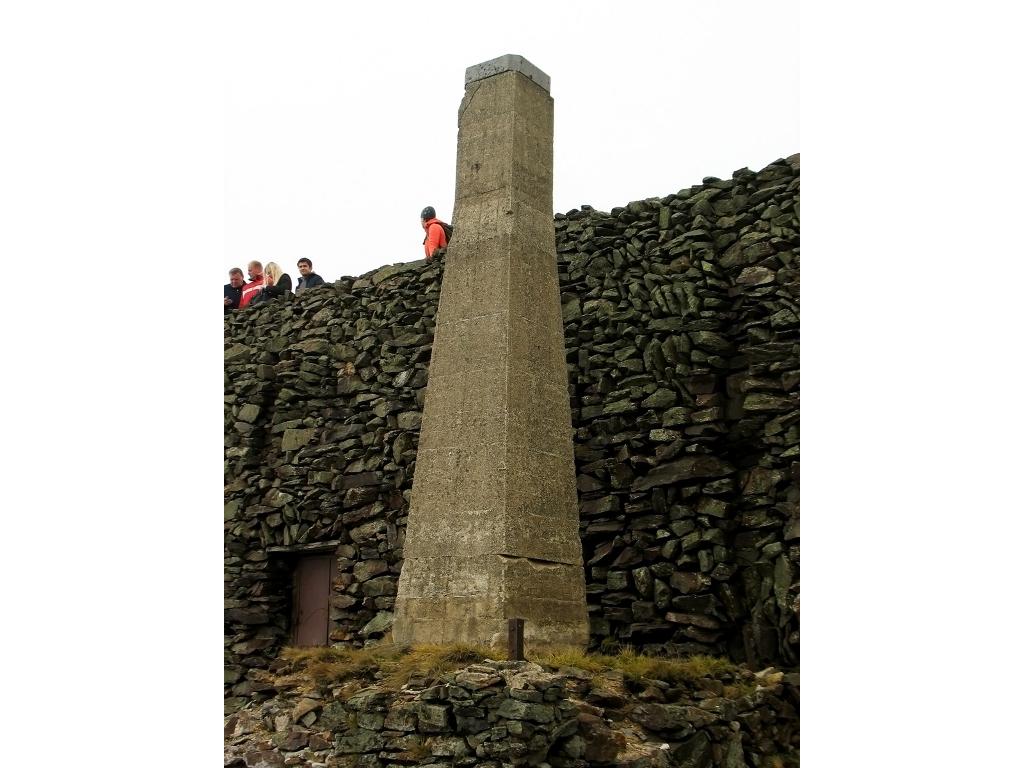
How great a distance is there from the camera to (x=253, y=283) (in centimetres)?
1892

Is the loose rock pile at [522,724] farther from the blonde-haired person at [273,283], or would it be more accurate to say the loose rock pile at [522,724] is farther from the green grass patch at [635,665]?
the blonde-haired person at [273,283]

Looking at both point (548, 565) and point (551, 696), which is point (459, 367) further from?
point (551, 696)

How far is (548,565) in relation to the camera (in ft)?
32.4

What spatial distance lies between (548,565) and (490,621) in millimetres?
724

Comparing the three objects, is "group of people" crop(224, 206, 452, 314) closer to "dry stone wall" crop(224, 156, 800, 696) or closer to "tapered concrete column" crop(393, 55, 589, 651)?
"dry stone wall" crop(224, 156, 800, 696)

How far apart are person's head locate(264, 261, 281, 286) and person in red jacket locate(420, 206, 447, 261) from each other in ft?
11.5

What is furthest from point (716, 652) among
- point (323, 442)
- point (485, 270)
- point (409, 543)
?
point (323, 442)

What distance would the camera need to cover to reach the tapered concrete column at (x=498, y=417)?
9.65 metres

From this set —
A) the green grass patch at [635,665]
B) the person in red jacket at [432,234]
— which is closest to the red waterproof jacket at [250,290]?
the person in red jacket at [432,234]

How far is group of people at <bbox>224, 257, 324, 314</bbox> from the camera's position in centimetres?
1791

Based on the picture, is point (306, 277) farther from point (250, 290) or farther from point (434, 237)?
point (434, 237)

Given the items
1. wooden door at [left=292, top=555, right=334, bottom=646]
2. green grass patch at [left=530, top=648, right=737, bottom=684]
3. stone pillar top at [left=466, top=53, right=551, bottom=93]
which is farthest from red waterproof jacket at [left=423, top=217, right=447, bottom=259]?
green grass patch at [left=530, top=648, right=737, bottom=684]

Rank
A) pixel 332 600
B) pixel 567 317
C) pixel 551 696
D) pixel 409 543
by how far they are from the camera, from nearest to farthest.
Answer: pixel 551 696
pixel 409 543
pixel 567 317
pixel 332 600

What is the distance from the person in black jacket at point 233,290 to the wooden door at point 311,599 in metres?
4.33
